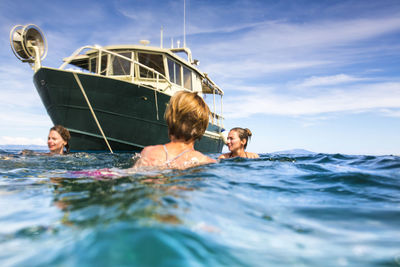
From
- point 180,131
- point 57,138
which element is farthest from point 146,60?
point 180,131

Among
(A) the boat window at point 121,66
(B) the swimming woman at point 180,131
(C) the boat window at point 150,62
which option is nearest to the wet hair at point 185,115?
(B) the swimming woman at point 180,131

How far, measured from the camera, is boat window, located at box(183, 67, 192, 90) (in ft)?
34.7

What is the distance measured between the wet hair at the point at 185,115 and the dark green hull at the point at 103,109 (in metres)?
5.68

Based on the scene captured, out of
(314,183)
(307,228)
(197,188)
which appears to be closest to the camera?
(307,228)

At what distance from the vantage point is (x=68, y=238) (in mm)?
964

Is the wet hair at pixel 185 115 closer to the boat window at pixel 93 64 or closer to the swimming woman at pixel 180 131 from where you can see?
the swimming woman at pixel 180 131

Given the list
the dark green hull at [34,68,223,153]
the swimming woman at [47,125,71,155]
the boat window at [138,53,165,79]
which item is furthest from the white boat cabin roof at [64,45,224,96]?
the swimming woman at [47,125,71,155]

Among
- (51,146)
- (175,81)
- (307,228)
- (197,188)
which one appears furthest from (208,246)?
(175,81)

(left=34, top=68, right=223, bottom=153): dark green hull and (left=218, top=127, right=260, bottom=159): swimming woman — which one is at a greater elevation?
(left=34, top=68, right=223, bottom=153): dark green hull

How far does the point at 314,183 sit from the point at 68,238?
255cm

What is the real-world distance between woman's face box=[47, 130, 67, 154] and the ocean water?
3202 mm

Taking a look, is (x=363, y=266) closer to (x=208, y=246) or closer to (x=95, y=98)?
(x=208, y=246)

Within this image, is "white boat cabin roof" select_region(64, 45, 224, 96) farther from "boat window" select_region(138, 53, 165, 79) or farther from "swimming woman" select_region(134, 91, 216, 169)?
"swimming woman" select_region(134, 91, 216, 169)

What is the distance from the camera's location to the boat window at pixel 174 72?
9734mm
